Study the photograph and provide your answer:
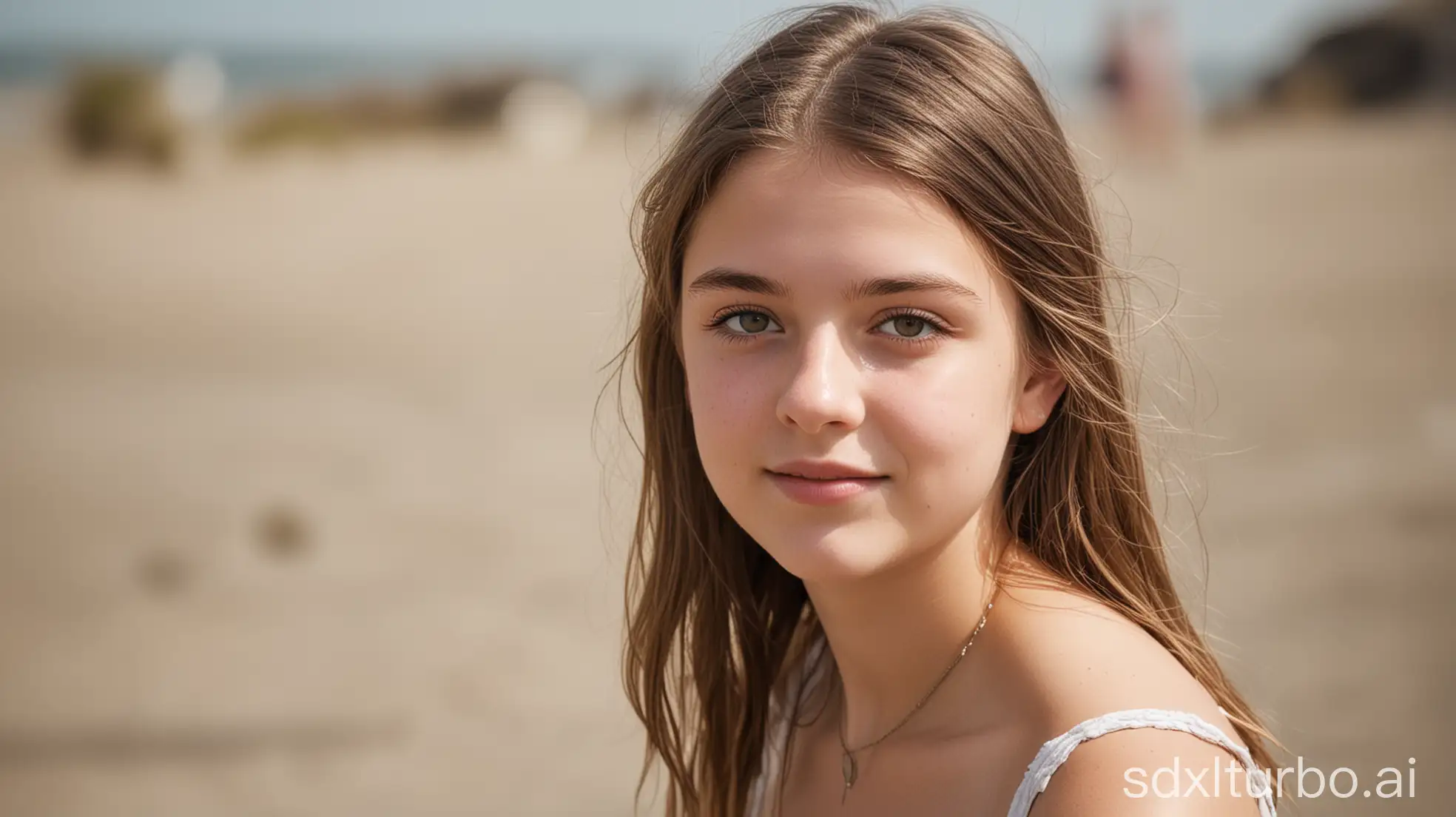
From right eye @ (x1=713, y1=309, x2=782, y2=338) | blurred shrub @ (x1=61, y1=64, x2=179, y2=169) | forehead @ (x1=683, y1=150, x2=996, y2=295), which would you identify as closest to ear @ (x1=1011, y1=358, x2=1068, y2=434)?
forehead @ (x1=683, y1=150, x2=996, y2=295)

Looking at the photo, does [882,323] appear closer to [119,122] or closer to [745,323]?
[745,323]

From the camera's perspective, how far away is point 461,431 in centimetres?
1033

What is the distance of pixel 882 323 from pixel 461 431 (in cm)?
860

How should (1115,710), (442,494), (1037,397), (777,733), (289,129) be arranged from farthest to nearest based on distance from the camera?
(289,129) → (442,494) → (777,733) → (1037,397) → (1115,710)

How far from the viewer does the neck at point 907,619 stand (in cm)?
226

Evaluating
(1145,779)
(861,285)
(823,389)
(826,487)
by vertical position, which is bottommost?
(1145,779)

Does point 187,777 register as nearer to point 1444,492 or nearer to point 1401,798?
point 1401,798

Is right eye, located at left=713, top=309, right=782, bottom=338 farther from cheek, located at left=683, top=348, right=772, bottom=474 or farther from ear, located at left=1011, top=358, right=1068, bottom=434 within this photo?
ear, located at left=1011, top=358, right=1068, bottom=434

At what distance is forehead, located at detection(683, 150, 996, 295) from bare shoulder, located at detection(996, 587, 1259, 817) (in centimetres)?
52

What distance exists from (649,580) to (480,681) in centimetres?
404

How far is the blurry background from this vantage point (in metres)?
5.80

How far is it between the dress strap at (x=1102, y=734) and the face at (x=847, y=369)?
1.13 ft

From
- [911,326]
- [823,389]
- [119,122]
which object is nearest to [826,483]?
[823,389]

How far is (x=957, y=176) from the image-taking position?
207 centimetres
